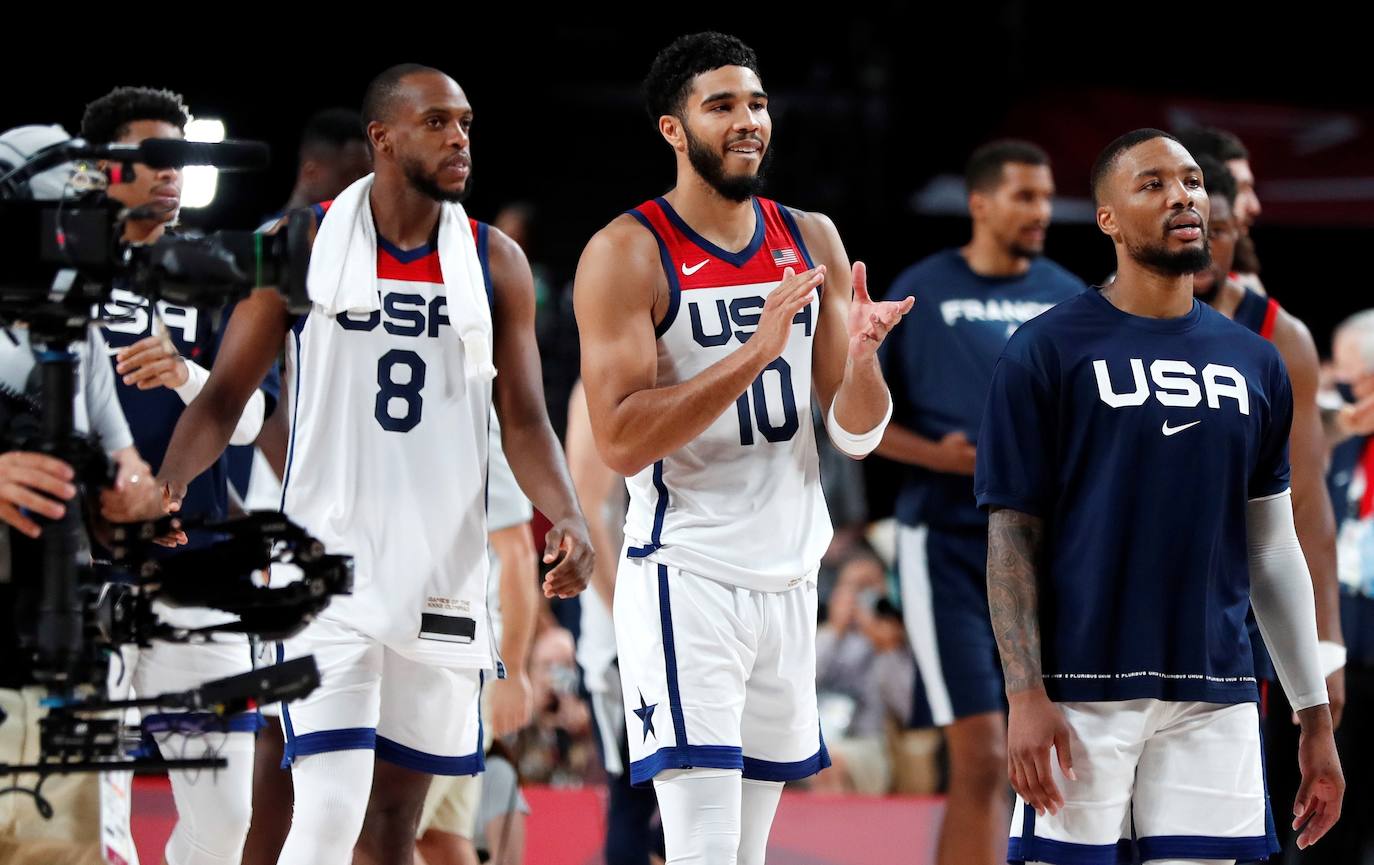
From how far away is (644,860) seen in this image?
5.55 metres

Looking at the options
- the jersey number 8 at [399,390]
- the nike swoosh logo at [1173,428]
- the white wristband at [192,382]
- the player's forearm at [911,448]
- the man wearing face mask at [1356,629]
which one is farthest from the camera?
the man wearing face mask at [1356,629]

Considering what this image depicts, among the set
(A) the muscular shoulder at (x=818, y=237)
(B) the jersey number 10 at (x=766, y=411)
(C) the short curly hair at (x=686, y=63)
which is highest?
(C) the short curly hair at (x=686, y=63)

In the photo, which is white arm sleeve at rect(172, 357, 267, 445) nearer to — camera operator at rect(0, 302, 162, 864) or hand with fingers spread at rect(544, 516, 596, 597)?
camera operator at rect(0, 302, 162, 864)

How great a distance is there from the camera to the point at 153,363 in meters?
4.32

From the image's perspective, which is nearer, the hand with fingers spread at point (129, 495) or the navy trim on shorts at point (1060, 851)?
the hand with fingers spread at point (129, 495)

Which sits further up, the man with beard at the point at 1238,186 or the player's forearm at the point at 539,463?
the man with beard at the point at 1238,186

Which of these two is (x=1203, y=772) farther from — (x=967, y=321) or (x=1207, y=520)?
(x=967, y=321)

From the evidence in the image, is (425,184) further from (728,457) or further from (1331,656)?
(1331,656)

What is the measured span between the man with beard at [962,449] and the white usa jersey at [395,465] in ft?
6.04

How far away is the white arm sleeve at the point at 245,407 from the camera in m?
4.73

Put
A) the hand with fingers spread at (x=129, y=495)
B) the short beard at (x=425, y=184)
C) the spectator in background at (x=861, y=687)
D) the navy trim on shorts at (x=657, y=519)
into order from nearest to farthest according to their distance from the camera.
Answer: the hand with fingers spread at (x=129, y=495) < the navy trim on shorts at (x=657, y=519) < the short beard at (x=425, y=184) < the spectator in background at (x=861, y=687)

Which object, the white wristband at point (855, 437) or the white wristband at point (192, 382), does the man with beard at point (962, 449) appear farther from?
the white wristband at point (192, 382)

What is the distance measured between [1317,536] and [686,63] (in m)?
2.17

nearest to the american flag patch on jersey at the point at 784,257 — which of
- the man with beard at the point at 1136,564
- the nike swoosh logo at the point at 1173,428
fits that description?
the man with beard at the point at 1136,564
